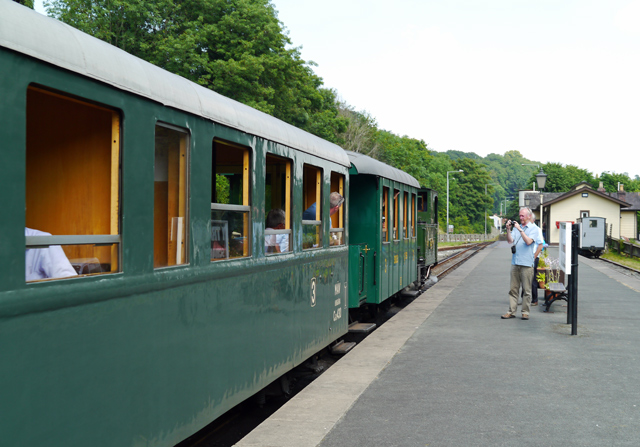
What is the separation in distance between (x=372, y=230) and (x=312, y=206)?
3.35m

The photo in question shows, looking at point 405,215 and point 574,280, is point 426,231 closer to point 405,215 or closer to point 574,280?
point 405,215

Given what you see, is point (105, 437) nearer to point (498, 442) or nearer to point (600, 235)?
point (498, 442)

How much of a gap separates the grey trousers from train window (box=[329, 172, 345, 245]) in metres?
3.90

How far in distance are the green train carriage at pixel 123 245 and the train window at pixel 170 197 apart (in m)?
0.01

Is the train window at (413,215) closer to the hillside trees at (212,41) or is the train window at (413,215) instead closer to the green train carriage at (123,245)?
the green train carriage at (123,245)

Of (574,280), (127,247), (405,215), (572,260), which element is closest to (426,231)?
(405,215)

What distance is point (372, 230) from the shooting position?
1017 centimetres

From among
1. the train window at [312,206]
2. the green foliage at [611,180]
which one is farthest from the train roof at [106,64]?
the green foliage at [611,180]

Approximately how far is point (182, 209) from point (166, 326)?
761mm

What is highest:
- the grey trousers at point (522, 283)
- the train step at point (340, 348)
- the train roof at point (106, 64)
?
the train roof at point (106, 64)

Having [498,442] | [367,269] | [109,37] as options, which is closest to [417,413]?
[498,442]

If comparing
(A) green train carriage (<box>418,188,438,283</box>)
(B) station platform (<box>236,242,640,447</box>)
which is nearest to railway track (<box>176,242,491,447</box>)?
(B) station platform (<box>236,242,640,447</box>)

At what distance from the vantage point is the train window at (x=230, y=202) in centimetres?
457

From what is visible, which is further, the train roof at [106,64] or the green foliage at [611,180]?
the green foliage at [611,180]
